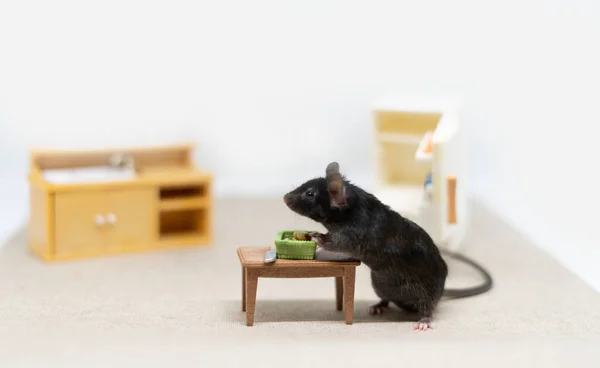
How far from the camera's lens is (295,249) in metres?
3.54

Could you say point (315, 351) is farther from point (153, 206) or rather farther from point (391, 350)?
point (153, 206)

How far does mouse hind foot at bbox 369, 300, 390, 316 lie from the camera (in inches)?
149

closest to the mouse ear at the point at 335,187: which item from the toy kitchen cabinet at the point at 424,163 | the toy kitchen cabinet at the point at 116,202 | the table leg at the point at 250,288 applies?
the table leg at the point at 250,288

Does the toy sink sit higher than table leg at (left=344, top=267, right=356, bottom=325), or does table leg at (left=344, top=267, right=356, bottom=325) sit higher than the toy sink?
the toy sink

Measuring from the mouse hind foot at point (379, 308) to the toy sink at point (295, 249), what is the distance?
16.3 inches

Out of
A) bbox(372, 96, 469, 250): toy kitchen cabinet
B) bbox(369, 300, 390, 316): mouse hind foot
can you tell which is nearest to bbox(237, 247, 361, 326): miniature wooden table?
bbox(369, 300, 390, 316): mouse hind foot

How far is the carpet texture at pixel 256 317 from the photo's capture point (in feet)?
10.7

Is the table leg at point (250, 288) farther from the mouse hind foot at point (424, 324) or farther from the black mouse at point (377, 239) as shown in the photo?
the mouse hind foot at point (424, 324)

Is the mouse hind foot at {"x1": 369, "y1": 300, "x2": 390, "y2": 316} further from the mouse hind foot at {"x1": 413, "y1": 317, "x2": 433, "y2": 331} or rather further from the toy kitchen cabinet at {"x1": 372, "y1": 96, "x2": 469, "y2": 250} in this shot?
the toy kitchen cabinet at {"x1": 372, "y1": 96, "x2": 469, "y2": 250}

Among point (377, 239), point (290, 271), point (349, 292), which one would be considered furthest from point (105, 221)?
point (377, 239)

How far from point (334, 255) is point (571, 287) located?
1.27m

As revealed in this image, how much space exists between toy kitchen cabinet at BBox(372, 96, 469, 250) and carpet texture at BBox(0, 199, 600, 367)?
224 mm

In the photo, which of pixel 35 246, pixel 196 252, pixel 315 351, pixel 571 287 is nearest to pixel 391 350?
pixel 315 351

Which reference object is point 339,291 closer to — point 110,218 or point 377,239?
point 377,239
